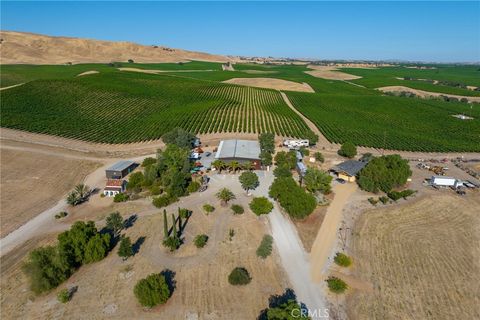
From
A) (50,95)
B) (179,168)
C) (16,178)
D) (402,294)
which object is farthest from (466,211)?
(50,95)

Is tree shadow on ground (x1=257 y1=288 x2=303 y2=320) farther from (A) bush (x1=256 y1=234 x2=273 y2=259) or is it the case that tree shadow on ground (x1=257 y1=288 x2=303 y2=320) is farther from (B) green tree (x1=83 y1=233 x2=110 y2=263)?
(B) green tree (x1=83 y1=233 x2=110 y2=263)

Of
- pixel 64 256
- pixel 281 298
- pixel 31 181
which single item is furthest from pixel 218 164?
pixel 31 181

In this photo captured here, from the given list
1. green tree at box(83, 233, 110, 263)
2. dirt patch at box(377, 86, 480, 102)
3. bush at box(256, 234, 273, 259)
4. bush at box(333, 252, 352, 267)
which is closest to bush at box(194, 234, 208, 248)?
bush at box(256, 234, 273, 259)

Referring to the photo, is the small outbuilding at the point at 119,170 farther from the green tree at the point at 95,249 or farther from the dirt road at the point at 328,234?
the dirt road at the point at 328,234

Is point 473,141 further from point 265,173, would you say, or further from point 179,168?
point 179,168

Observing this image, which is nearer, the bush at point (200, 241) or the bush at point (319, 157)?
the bush at point (200, 241)

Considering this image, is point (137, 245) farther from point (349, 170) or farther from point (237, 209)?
point (349, 170)

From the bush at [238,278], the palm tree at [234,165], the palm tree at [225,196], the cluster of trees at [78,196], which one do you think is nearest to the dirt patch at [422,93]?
the palm tree at [234,165]
